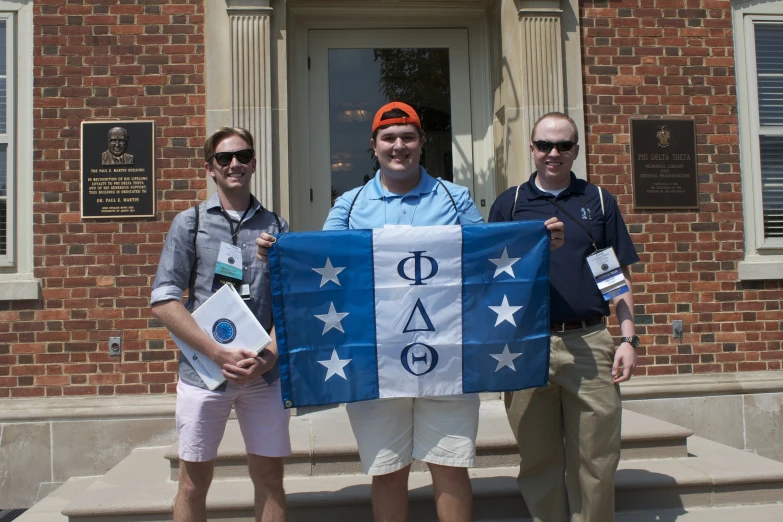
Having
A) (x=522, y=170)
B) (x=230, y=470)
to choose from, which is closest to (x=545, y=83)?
(x=522, y=170)

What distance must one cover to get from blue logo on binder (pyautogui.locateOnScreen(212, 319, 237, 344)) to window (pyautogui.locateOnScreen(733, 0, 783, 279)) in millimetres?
4562

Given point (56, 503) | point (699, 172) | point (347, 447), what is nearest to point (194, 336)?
point (347, 447)

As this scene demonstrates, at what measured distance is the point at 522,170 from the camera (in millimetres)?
5504

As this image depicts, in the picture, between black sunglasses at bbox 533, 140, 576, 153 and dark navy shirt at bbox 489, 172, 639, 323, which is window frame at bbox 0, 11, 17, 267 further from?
black sunglasses at bbox 533, 140, 576, 153

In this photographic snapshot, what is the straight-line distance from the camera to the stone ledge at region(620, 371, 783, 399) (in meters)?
5.45

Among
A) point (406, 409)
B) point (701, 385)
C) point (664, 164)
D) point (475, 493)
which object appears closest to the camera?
point (406, 409)

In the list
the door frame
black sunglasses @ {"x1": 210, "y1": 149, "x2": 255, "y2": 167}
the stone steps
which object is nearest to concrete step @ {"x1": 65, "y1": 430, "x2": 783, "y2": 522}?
the stone steps

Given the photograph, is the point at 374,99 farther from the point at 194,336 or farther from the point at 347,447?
the point at 194,336

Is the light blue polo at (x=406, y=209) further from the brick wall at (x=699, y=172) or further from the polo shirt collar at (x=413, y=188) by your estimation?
the brick wall at (x=699, y=172)

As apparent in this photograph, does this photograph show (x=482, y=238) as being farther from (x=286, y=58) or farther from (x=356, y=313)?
(x=286, y=58)

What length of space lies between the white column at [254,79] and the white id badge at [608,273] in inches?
117

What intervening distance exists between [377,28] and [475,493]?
13.2 feet

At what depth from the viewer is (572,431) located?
312 centimetres

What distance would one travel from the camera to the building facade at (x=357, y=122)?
527 cm
